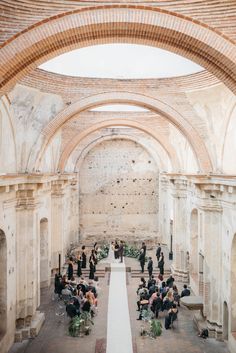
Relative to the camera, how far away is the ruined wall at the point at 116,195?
88.4 ft

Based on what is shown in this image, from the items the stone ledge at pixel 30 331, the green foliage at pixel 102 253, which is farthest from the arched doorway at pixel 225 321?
the green foliage at pixel 102 253

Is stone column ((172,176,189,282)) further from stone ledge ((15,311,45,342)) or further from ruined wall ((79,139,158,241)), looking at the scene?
ruined wall ((79,139,158,241))

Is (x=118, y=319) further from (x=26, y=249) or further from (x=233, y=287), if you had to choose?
(x=233, y=287)

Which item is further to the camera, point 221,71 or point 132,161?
point 132,161

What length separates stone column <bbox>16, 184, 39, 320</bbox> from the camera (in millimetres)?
11727

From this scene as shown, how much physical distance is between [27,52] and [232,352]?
892 cm

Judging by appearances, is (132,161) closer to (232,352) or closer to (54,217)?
(54,217)

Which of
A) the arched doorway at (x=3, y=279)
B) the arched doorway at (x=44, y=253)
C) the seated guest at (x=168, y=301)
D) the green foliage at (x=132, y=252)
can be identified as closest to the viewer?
the arched doorway at (x=3, y=279)

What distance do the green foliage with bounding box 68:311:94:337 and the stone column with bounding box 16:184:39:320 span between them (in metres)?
1.29

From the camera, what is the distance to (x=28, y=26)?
656cm

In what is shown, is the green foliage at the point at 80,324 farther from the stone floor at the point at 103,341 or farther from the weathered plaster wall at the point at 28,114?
the weathered plaster wall at the point at 28,114

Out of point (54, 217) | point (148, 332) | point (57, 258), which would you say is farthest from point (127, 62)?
point (57, 258)

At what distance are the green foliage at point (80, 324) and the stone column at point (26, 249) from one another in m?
1.29

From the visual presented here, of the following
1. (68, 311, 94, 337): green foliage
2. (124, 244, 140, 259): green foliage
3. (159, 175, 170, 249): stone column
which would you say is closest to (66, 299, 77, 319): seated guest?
(68, 311, 94, 337): green foliage
